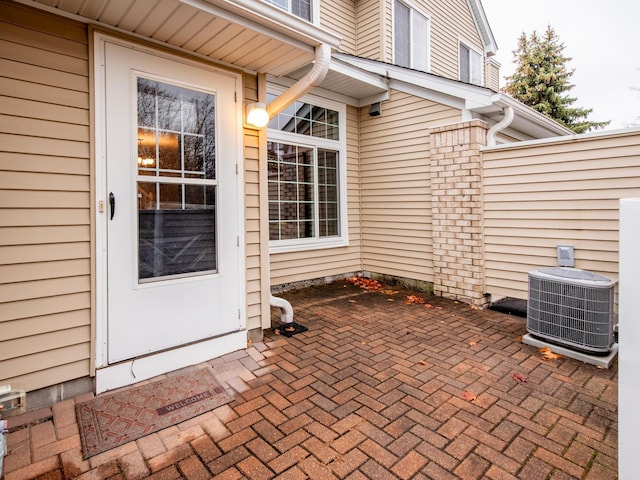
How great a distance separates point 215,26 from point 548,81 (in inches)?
645

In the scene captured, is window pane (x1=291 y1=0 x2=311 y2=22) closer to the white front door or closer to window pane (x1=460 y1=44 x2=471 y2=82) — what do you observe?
the white front door

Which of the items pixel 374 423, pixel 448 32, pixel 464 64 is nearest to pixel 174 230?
pixel 374 423

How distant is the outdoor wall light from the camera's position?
10.3ft

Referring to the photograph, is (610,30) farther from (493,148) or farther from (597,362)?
(597,362)

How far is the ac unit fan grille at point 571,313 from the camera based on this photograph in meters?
2.89

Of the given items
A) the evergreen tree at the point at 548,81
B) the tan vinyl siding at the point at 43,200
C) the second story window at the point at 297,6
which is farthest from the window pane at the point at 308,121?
the evergreen tree at the point at 548,81

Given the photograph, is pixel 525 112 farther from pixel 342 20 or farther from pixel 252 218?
pixel 252 218

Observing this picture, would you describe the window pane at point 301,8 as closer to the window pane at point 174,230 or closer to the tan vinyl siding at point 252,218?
the tan vinyl siding at point 252,218

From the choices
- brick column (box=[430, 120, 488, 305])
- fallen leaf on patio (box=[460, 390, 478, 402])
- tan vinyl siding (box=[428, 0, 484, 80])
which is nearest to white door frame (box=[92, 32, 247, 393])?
fallen leaf on patio (box=[460, 390, 478, 402])

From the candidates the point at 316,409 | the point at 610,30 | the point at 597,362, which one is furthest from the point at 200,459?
the point at 610,30

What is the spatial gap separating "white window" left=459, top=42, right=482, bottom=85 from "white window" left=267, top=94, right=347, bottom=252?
542cm

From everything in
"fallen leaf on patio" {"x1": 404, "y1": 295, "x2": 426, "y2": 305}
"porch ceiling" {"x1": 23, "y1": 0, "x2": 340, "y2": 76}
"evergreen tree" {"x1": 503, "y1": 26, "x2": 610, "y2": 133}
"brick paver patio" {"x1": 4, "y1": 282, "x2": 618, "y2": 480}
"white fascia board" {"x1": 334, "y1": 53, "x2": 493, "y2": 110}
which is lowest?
"brick paver patio" {"x1": 4, "y1": 282, "x2": 618, "y2": 480}

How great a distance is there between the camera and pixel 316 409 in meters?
2.25

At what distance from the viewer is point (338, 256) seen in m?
5.92
